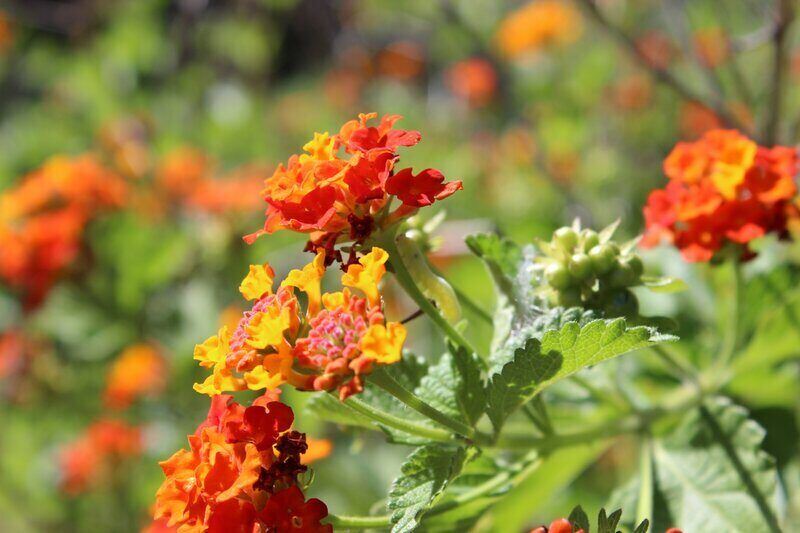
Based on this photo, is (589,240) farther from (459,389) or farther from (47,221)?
(47,221)

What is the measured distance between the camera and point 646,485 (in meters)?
1.18

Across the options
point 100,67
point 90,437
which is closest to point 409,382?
point 90,437

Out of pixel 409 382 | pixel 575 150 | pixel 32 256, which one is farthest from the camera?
pixel 575 150

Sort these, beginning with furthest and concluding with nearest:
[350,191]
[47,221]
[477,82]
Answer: [477,82], [47,221], [350,191]

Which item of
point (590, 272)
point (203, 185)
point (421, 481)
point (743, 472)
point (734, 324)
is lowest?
point (743, 472)

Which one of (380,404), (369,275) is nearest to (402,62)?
(380,404)

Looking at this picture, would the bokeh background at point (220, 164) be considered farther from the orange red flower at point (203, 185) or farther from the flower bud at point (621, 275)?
the flower bud at point (621, 275)

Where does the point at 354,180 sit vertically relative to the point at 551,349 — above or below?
above

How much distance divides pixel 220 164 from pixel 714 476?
10.4ft

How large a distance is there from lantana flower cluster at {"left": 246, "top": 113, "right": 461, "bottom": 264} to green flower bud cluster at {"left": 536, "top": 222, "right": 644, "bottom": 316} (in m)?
0.17

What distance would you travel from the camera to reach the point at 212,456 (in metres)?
0.89

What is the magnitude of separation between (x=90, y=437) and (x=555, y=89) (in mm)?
2051

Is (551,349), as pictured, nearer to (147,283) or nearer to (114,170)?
(147,283)

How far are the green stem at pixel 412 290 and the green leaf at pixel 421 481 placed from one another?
4.9 inches
